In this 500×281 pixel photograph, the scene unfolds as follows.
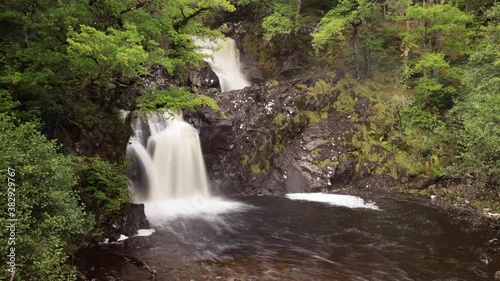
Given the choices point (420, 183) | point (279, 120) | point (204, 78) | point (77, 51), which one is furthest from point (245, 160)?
point (77, 51)

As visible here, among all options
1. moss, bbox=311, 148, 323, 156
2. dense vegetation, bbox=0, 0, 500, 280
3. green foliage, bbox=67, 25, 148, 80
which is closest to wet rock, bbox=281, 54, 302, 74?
dense vegetation, bbox=0, 0, 500, 280

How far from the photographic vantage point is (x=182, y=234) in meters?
15.1

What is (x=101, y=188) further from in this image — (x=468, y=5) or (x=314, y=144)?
(x=468, y=5)

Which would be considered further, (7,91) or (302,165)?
(302,165)

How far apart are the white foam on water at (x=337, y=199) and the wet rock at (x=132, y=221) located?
32.3 ft

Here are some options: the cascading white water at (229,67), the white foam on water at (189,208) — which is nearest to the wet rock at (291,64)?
the cascading white water at (229,67)

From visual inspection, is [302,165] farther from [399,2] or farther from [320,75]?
[399,2]

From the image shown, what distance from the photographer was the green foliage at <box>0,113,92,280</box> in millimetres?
6789

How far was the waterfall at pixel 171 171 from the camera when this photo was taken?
752 inches

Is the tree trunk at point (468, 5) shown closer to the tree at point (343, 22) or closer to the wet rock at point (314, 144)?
the tree at point (343, 22)

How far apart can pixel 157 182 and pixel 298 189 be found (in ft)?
29.4

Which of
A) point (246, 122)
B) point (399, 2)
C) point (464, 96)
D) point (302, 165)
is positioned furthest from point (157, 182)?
point (399, 2)

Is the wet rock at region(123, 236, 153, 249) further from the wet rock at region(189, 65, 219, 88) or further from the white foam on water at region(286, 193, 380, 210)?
the wet rock at region(189, 65, 219, 88)

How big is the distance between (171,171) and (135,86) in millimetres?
5441
